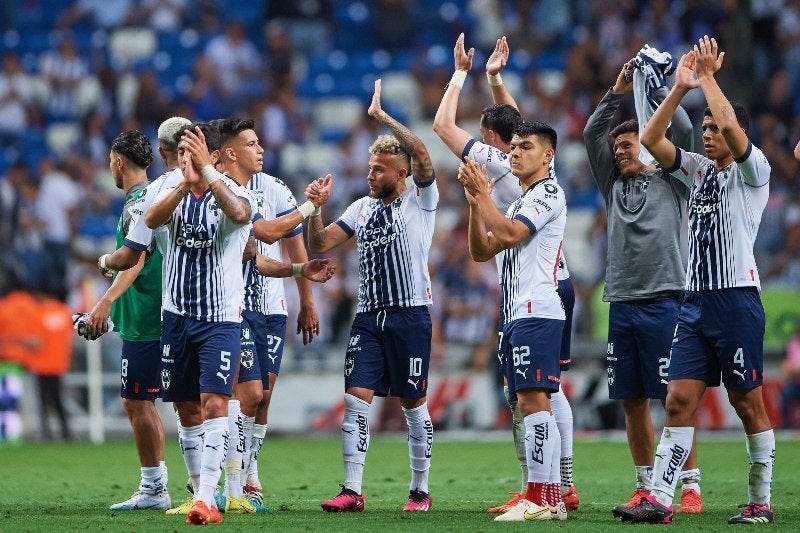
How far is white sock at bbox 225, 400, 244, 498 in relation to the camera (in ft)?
29.7

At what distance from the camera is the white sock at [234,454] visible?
29.7ft

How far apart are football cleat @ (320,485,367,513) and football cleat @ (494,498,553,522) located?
1191 mm

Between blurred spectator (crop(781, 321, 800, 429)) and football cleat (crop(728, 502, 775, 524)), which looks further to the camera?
blurred spectator (crop(781, 321, 800, 429))

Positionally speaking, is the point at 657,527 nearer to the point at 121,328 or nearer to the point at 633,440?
the point at 633,440

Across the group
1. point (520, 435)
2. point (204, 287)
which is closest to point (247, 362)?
point (204, 287)

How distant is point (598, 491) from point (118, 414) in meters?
9.18

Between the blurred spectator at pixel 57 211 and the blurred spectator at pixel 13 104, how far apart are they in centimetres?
191

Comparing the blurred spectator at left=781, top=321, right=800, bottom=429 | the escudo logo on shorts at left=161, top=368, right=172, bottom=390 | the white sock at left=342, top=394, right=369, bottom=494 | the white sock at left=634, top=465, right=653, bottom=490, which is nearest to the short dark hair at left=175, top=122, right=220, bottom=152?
the escudo logo on shorts at left=161, top=368, right=172, bottom=390

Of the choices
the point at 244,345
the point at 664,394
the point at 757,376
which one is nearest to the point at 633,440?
the point at 664,394

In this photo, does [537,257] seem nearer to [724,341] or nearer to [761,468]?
[724,341]

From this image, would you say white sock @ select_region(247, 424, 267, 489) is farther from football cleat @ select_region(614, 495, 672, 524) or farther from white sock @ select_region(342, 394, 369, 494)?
football cleat @ select_region(614, 495, 672, 524)

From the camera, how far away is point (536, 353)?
Result: 8453 mm

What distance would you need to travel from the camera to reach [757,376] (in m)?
8.33

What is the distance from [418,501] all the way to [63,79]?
17.0 m
